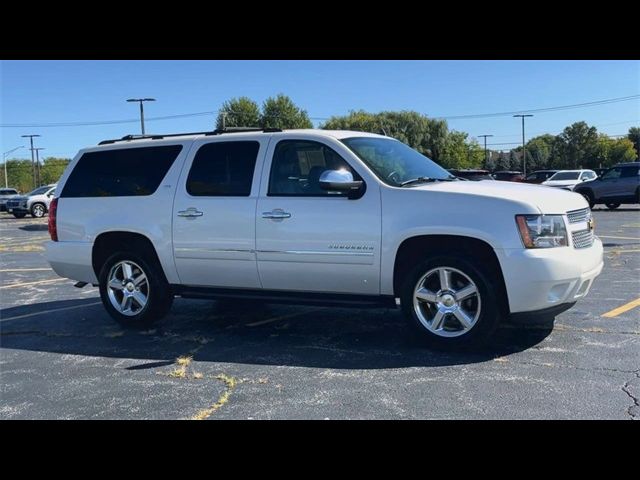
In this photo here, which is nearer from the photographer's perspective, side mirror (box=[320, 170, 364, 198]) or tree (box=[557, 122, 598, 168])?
side mirror (box=[320, 170, 364, 198])

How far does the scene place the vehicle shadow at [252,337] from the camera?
519 centimetres

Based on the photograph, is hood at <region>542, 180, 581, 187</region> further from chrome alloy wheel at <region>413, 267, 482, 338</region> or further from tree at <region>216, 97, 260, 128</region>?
tree at <region>216, 97, 260, 128</region>

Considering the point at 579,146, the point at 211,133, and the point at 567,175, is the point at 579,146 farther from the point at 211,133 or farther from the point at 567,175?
the point at 211,133

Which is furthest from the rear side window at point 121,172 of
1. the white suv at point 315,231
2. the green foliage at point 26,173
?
the green foliage at point 26,173

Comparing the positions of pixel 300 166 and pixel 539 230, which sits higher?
pixel 300 166

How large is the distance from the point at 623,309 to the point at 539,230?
2.50m

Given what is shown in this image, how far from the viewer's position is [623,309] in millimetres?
6629

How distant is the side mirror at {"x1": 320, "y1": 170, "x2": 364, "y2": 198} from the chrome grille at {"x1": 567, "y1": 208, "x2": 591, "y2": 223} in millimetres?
1771

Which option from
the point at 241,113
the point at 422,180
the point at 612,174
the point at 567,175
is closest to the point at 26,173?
the point at 241,113

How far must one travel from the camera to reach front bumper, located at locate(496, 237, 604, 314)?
4.79 metres

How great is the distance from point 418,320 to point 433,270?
45 centimetres

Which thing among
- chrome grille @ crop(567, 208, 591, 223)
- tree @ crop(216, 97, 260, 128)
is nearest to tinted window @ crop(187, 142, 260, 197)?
chrome grille @ crop(567, 208, 591, 223)
